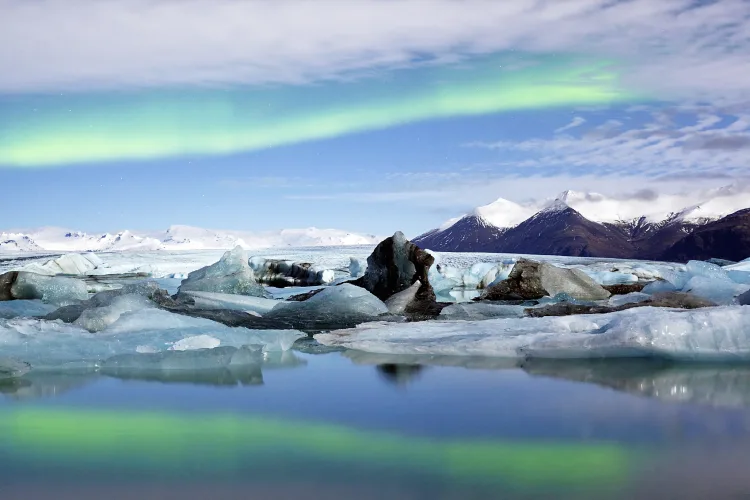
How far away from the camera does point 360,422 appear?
9.98 feet

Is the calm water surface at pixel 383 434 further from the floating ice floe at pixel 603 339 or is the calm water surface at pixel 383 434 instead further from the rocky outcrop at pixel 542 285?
the rocky outcrop at pixel 542 285

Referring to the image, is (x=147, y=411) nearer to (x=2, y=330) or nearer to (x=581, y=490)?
(x=581, y=490)

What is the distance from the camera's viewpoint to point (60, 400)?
3.60 metres

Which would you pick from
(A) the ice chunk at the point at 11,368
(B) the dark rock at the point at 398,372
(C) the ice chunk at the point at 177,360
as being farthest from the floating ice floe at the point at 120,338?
(B) the dark rock at the point at 398,372

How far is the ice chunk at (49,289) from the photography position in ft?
33.2

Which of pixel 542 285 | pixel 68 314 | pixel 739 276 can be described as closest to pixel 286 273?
pixel 542 285

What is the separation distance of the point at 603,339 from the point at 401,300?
481 cm

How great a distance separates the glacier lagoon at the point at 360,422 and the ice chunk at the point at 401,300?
12.7 ft

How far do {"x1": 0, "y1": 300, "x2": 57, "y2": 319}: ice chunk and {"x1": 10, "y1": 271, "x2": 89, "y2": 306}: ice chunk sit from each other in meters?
0.98

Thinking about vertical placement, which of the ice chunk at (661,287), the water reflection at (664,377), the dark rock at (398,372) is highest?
the ice chunk at (661,287)

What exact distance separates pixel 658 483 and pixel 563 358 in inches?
105

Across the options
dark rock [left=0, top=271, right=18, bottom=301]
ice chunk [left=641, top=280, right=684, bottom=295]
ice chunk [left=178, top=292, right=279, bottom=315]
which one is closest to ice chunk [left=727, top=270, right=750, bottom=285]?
ice chunk [left=641, top=280, right=684, bottom=295]

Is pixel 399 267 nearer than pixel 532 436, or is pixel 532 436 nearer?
pixel 532 436

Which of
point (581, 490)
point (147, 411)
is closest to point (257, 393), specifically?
point (147, 411)
